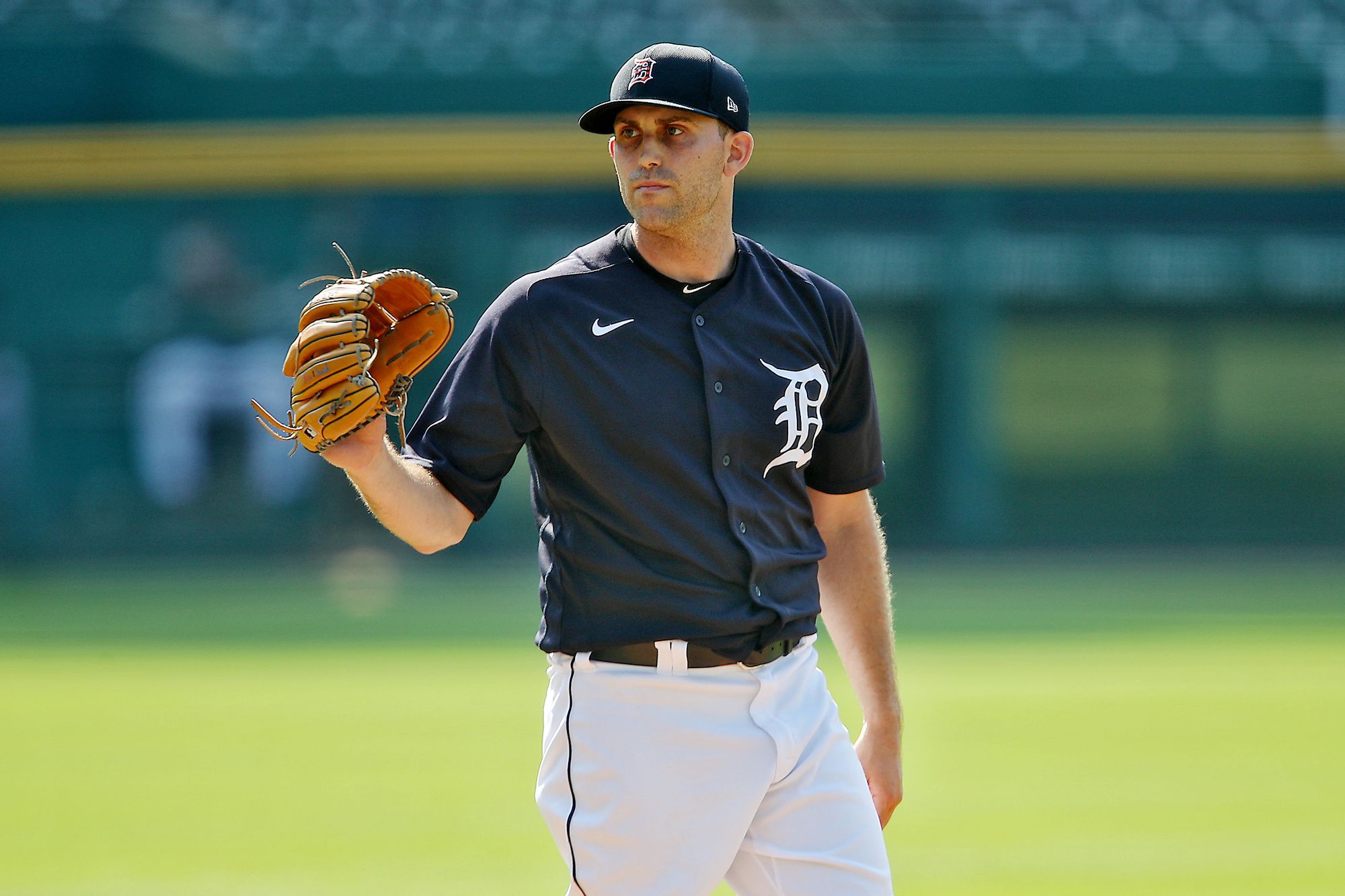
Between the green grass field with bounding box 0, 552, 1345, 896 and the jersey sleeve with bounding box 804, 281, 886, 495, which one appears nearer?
the jersey sleeve with bounding box 804, 281, 886, 495

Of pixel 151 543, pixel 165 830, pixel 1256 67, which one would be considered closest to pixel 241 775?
pixel 165 830

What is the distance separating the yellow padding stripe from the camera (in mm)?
16531

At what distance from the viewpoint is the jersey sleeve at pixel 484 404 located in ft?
10.1

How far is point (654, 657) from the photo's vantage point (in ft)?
9.88

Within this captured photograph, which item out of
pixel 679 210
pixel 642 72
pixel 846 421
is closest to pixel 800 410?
pixel 846 421

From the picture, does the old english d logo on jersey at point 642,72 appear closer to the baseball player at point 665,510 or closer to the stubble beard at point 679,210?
the baseball player at point 665,510

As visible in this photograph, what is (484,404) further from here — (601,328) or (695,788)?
(695,788)

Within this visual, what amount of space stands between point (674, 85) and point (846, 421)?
2.62ft

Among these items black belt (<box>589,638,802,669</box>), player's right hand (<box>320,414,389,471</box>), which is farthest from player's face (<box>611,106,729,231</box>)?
black belt (<box>589,638,802,669</box>)

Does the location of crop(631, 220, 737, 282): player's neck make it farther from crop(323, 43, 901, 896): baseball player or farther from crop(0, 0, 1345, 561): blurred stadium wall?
crop(0, 0, 1345, 561): blurred stadium wall

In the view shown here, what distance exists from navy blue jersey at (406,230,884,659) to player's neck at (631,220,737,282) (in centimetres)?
3

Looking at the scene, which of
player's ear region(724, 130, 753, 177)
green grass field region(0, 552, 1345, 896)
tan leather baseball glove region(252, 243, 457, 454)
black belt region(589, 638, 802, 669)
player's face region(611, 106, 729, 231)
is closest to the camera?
tan leather baseball glove region(252, 243, 457, 454)

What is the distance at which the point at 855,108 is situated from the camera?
16.8 m

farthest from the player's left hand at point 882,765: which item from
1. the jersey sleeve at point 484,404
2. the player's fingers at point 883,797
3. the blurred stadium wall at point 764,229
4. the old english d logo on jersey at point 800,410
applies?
the blurred stadium wall at point 764,229
